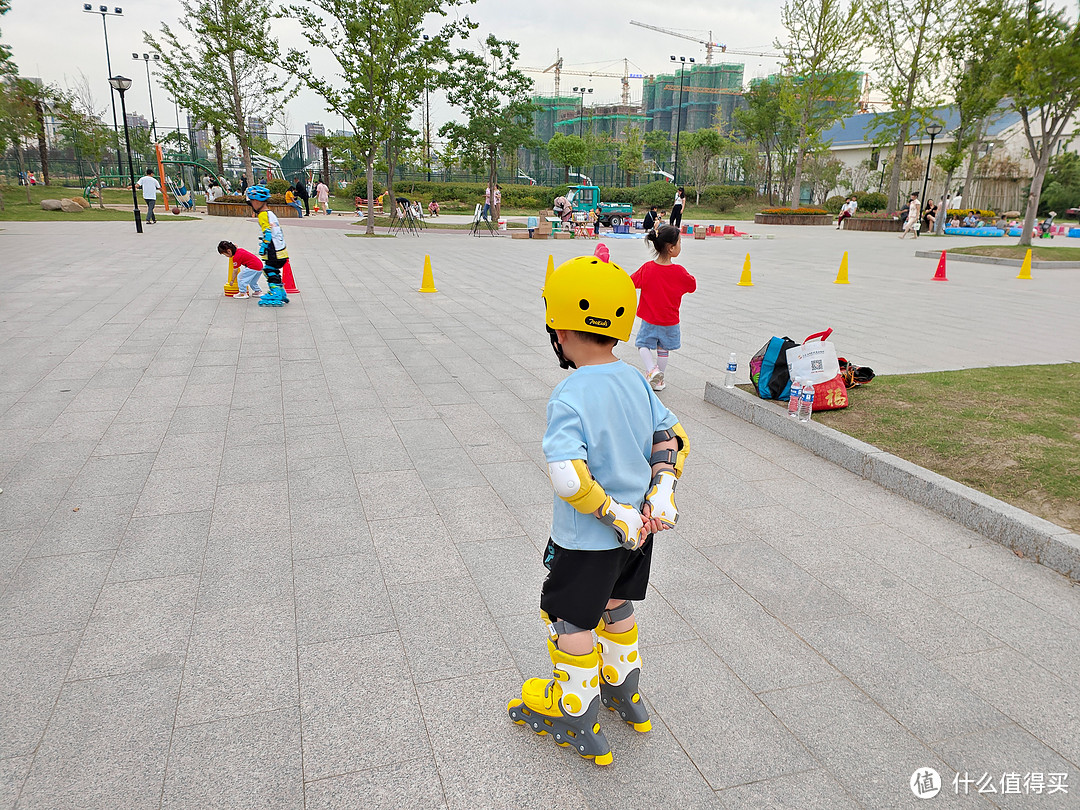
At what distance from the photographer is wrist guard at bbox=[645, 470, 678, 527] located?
2207 millimetres

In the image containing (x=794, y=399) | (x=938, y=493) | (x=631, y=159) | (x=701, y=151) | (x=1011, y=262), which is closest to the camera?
(x=938, y=493)

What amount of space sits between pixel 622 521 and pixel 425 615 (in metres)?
1.59

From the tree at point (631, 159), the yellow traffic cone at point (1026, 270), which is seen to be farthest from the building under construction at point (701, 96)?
the yellow traffic cone at point (1026, 270)

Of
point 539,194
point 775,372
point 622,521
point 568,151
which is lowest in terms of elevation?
point 775,372

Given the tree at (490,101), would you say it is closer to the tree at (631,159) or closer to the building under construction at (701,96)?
the tree at (631,159)

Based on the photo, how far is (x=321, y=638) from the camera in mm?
3115

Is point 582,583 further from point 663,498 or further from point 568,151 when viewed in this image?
point 568,151

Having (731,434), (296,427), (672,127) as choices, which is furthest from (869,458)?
(672,127)

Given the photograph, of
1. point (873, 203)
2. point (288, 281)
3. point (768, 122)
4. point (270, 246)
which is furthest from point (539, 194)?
point (270, 246)

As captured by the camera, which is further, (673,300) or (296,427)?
(673,300)

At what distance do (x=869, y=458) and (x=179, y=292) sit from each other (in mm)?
11499

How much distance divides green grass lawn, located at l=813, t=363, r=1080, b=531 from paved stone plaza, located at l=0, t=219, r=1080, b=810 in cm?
49

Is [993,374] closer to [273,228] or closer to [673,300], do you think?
[673,300]

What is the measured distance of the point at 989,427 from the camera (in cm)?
537
